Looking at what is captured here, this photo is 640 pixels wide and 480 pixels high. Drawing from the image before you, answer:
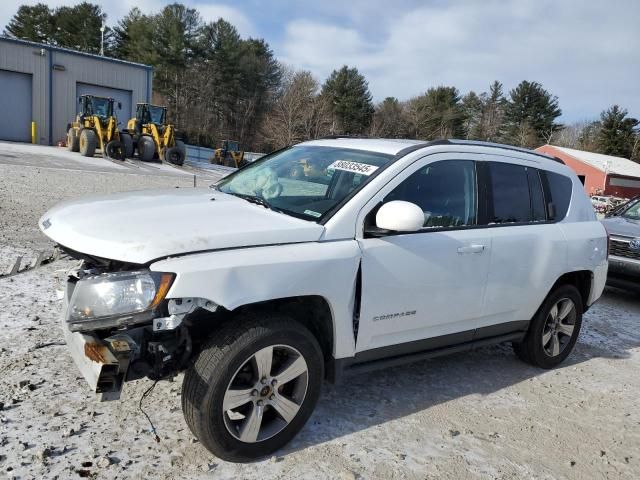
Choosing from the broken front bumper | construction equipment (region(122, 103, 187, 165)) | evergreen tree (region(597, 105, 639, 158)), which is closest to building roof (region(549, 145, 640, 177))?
evergreen tree (region(597, 105, 639, 158))

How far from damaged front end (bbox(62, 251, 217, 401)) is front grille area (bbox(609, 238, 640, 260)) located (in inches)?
255

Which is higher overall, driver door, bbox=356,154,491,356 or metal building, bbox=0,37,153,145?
metal building, bbox=0,37,153,145

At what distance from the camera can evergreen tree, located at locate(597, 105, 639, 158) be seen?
68.8 metres

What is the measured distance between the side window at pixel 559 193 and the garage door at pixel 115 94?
33047mm

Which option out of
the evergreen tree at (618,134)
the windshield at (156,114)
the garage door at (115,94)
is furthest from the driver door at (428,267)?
the evergreen tree at (618,134)

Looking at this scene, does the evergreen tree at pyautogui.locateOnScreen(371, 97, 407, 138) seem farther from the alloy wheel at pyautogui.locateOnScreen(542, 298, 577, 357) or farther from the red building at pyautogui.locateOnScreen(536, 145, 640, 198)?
the alloy wheel at pyautogui.locateOnScreen(542, 298, 577, 357)

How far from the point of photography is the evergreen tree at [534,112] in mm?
77375

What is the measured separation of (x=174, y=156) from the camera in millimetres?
25547

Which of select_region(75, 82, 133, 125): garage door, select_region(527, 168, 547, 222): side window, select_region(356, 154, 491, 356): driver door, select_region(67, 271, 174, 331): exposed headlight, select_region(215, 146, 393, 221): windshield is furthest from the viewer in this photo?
select_region(75, 82, 133, 125): garage door

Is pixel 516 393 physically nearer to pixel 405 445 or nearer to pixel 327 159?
pixel 405 445

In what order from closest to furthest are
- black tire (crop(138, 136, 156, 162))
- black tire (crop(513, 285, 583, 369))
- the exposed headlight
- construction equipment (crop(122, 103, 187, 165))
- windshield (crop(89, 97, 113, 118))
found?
the exposed headlight
black tire (crop(513, 285, 583, 369))
black tire (crop(138, 136, 156, 162))
construction equipment (crop(122, 103, 187, 165))
windshield (crop(89, 97, 113, 118))

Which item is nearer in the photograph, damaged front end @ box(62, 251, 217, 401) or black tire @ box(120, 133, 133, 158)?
damaged front end @ box(62, 251, 217, 401)

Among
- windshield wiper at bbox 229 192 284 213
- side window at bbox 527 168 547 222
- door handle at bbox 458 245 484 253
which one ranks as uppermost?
side window at bbox 527 168 547 222

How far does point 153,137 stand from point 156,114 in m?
1.23
